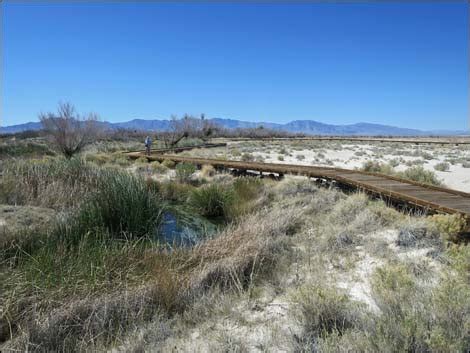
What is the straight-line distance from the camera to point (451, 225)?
540 centimetres

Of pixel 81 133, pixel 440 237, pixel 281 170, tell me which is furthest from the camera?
pixel 81 133

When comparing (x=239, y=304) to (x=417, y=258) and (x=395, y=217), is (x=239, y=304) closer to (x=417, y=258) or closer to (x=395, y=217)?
(x=417, y=258)

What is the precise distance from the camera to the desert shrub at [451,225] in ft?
17.4

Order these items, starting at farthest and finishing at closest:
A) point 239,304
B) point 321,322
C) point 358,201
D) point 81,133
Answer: point 81,133
point 358,201
point 239,304
point 321,322

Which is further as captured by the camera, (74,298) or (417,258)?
(417,258)

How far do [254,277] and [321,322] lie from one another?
1.56m

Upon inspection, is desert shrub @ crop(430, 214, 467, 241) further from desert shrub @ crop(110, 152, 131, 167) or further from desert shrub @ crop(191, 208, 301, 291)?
desert shrub @ crop(110, 152, 131, 167)

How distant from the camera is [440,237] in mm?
5410

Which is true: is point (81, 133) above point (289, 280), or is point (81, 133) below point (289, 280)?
above

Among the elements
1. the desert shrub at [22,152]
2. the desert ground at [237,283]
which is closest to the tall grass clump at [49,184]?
the desert ground at [237,283]

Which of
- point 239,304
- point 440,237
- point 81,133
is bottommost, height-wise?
point 239,304

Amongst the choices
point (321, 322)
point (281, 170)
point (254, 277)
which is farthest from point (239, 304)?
point (281, 170)

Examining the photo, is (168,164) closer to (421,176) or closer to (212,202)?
(212,202)

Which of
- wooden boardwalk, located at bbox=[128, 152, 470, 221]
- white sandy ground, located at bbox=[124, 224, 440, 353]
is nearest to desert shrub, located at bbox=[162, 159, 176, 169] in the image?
wooden boardwalk, located at bbox=[128, 152, 470, 221]
